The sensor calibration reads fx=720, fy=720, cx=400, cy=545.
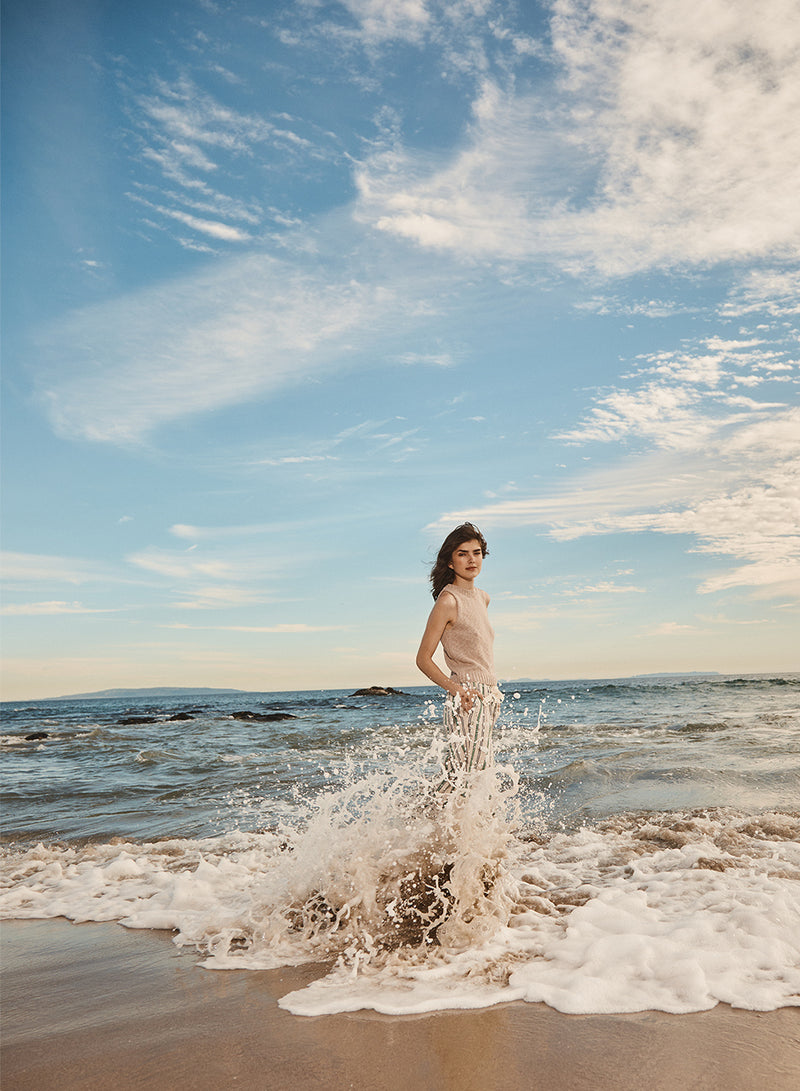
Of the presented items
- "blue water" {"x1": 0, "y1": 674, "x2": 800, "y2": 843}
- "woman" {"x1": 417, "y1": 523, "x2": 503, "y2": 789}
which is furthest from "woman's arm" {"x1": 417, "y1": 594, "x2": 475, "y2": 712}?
"blue water" {"x1": 0, "y1": 674, "x2": 800, "y2": 843}

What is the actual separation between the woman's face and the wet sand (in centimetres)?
240

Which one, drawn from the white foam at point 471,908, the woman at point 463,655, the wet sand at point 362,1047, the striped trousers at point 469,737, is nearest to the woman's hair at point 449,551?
the woman at point 463,655

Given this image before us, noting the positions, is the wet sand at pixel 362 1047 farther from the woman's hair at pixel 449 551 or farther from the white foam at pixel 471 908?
the woman's hair at pixel 449 551

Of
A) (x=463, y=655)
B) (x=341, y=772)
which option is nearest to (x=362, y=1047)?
(x=463, y=655)

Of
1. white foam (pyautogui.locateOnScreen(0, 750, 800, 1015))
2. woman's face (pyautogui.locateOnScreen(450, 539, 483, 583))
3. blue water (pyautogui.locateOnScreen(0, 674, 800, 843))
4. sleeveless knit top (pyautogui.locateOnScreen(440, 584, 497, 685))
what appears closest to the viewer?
white foam (pyautogui.locateOnScreen(0, 750, 800, 1015))

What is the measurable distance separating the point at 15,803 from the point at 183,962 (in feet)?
22.3

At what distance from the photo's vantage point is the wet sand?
255cm

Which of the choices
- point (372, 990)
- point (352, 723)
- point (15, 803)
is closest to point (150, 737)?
point (352, 723)

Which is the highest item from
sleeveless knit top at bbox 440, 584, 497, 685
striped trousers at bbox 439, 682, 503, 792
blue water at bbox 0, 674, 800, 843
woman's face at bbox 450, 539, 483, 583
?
woman's face at bbox 450, 539, 483, 583

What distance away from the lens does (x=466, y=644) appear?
14.9 ft

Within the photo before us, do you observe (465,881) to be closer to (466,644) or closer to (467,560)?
(466,644)

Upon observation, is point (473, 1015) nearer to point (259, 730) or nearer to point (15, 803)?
point (15, 803)

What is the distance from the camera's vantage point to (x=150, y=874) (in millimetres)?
5809

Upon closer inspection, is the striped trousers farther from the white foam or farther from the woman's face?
the woman's face
